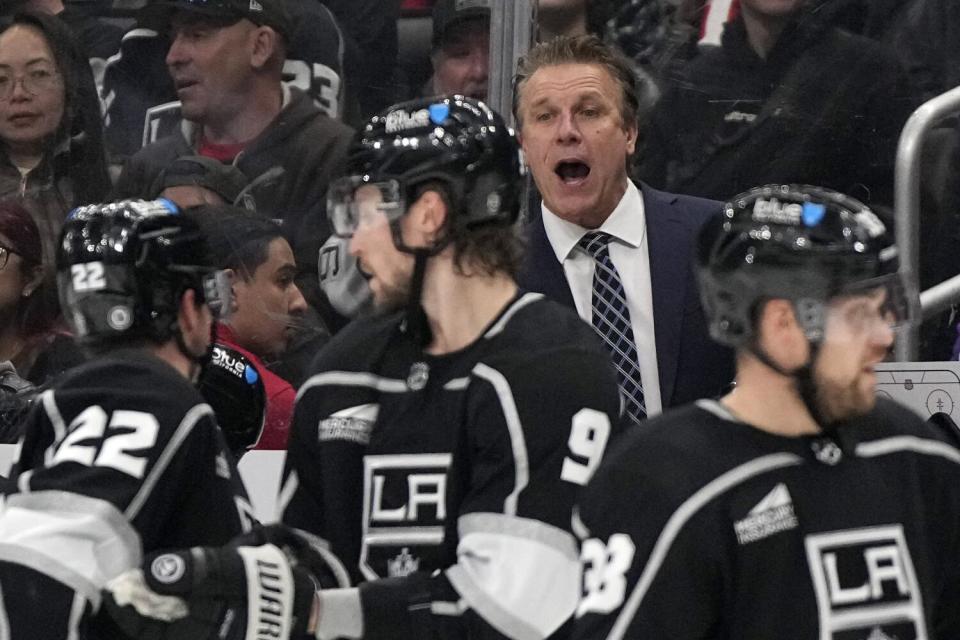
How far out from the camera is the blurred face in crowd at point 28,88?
13.1ft

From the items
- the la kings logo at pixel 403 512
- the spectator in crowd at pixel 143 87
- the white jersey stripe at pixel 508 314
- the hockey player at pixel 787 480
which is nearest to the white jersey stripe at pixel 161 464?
the la kings logo at pixel 403 512

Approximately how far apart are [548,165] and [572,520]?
4.18 feet

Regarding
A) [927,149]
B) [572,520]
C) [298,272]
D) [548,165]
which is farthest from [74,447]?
[927,149]

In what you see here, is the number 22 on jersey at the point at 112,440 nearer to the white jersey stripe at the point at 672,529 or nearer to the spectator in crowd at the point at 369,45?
the white jersey stripe at the point at 672,529

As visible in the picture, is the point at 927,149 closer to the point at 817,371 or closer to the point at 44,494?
the point at 817,371

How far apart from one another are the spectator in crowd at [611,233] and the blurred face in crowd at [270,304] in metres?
0.67

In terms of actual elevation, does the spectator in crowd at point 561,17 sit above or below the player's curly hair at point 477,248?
above

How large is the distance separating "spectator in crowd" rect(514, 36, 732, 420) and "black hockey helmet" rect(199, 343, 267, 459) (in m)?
0.52

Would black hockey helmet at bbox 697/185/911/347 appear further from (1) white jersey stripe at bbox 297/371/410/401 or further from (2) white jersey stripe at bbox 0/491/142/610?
(2) white jersey stripe at bbox 0/491/142/610

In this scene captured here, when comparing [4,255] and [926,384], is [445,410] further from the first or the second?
[4,255]

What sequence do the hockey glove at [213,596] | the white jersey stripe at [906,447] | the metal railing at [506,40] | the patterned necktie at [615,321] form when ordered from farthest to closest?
the metal railing at [506,40], the patterned necktie at [615,321], the hockey glove at [213,596], the white jersey stripe at [906,447]

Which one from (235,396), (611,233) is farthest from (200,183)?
(611,233)

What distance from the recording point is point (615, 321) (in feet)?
10.1

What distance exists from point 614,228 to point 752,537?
1.40 meters
